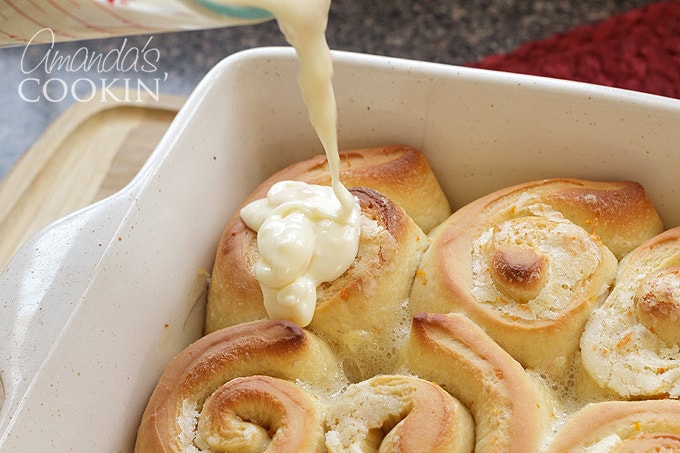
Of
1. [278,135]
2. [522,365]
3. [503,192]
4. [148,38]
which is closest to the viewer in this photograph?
[522,365]

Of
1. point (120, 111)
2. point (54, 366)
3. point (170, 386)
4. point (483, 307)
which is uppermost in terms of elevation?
point (120, 111)

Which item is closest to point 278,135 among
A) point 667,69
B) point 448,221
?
point 448,221

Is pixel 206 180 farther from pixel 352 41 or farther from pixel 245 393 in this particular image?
pixel 352 41

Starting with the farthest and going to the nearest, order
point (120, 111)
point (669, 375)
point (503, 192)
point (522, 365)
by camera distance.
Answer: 1. point (120, 111)
2. point (503, 192)
3. point (522, 365)
4. point (669, 375)

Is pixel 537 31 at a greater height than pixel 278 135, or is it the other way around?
pixel 278 135

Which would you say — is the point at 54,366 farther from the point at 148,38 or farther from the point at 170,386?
the point at 148,38

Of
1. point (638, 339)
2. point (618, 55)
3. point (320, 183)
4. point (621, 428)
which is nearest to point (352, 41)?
point (618, 55)

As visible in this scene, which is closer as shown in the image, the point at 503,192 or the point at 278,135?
the point at 503,192
